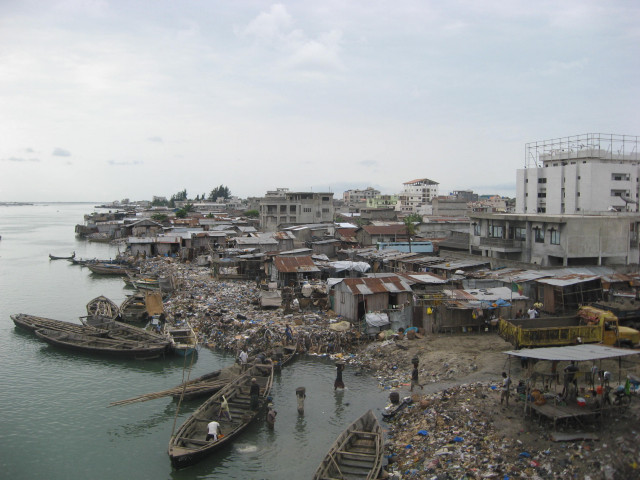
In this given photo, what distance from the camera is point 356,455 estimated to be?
1064cm

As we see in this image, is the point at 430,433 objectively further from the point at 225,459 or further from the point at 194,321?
the point at 194,321

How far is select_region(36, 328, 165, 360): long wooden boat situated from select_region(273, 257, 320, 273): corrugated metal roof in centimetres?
1036

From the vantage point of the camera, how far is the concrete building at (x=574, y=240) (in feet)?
82.5

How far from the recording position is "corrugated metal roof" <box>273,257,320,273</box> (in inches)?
1100

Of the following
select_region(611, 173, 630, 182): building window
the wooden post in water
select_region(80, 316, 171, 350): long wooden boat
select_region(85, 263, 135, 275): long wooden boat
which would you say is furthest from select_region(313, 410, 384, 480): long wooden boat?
select_region(611, 173, 630, 182): building window

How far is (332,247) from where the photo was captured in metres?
40.2

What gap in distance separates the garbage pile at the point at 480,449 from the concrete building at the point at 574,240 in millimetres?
15199

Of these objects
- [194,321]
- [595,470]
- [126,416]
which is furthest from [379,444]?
[194,321]

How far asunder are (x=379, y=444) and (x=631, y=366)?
7.96 metres

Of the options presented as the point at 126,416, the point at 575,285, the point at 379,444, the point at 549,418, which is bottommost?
the point at 126,416

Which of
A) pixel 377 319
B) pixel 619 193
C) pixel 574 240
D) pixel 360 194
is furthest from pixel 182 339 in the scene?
pixel 360 194

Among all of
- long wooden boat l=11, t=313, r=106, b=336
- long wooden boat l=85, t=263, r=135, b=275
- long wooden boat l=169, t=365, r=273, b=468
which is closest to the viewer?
long wooden boat l=169, t=365, r=273, b=468

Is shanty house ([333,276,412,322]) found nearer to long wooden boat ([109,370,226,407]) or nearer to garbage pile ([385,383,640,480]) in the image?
long wooden boat ([109,370,226,407])

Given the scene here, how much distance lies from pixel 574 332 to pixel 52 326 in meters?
21.1
